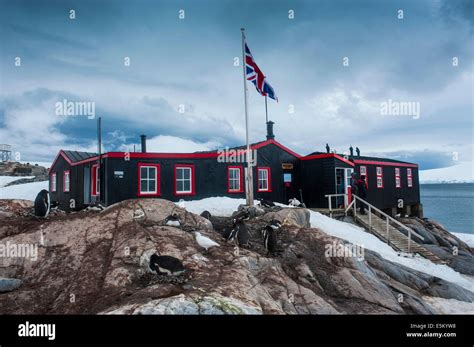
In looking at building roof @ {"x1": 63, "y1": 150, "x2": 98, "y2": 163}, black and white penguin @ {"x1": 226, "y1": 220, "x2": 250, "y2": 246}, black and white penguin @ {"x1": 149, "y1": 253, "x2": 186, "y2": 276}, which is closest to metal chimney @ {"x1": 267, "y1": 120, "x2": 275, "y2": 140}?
black and white penguin @ {"x1": 226, "y1": 220, "x2": 250, "y2": 246}

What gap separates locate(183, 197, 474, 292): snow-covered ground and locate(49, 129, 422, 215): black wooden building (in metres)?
1.55

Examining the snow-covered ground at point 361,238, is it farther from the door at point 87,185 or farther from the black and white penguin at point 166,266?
the black and white penguin at point 166,266

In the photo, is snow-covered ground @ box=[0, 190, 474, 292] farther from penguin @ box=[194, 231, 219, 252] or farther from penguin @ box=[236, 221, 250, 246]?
penguin @ box=[194, 231, 219, 252]

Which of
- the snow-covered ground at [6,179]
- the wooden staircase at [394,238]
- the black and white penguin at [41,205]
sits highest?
the snow-covered ground at [6,179]

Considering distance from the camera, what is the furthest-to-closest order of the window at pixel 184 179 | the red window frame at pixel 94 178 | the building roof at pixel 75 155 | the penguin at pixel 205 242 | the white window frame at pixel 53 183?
the white window frame at pixel 53 183
the building roof at pixel 75 155
the red window frame at pixel 94 178
the window at pixel 184 179
the penguin at pixel 205 242

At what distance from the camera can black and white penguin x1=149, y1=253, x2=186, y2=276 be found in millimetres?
5852

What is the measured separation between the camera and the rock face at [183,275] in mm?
5199

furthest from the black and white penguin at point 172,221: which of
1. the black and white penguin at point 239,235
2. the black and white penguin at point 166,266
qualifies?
the black and white penguin at point 166,266

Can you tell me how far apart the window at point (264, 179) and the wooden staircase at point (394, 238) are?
608cm

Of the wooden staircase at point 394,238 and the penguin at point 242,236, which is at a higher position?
the penguin at point 242,236

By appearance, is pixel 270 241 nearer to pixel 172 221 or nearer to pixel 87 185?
pixel 172 221

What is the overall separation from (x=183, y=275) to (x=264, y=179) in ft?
45.8
